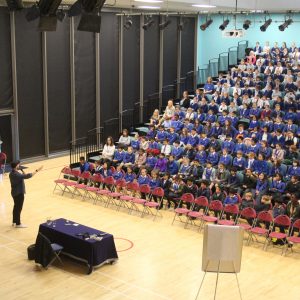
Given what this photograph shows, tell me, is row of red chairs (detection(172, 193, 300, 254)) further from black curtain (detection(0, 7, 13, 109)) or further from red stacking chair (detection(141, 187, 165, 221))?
black curtain (detection(0, 7, 13, 109))

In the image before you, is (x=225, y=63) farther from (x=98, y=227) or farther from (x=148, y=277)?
(x=148, y=277)

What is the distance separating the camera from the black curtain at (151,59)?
24.0 m

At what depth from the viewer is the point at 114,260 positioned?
11320 millimetres

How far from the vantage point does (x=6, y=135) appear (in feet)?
63.7

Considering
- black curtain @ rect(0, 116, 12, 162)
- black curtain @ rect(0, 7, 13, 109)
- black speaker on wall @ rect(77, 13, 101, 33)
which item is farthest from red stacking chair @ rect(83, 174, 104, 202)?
black speaker on wall @ rect(77, 13, 101, 33)

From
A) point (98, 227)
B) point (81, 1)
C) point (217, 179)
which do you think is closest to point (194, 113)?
point (217, 179)

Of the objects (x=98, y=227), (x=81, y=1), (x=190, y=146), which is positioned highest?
(x=81, y=1)

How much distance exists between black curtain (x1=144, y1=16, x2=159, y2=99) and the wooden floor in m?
11.2

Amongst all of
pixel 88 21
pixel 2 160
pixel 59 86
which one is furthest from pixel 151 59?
pixel 88 21

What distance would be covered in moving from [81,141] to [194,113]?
5243mm

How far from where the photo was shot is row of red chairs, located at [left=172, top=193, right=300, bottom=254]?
1220 cm

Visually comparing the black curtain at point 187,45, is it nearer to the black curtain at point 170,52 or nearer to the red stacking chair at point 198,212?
the black curtain at point 170,52

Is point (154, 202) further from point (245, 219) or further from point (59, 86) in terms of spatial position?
point (59, 86)

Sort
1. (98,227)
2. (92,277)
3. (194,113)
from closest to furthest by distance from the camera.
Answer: (92,277)
(98,227)
(194,113)
